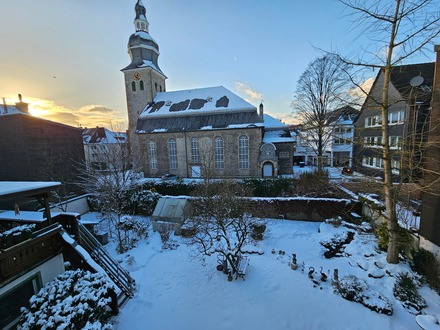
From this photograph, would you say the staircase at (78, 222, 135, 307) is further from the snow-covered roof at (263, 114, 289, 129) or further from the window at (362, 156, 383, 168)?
the window at (362, 156, 383, 168)

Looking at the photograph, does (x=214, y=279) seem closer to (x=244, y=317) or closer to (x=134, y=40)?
(x=244, y=317)

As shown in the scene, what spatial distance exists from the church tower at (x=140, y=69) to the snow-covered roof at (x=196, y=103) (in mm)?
1754

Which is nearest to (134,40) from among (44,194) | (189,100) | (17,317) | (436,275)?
(189,100)

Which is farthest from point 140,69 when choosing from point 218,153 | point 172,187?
point 172,187

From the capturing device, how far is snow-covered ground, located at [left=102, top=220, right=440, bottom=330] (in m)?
5.67

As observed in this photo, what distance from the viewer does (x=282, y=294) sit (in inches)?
262

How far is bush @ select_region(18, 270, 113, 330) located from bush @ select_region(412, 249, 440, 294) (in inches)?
384

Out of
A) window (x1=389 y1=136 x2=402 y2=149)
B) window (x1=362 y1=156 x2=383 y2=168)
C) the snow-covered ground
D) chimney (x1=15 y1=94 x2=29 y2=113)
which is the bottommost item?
the snow-covered ground

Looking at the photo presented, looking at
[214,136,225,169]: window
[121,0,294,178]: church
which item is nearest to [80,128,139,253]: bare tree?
[121,0,294,178]: church

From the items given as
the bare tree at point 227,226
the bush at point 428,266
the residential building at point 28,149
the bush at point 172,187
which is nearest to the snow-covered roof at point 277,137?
the bush at point 172,187

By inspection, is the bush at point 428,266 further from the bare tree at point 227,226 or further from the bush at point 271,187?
the bush at point 271,187

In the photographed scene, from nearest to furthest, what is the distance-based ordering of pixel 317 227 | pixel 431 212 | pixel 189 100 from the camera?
1. pixel 431 212
2. pixel 317 227
3. pixel 189 100

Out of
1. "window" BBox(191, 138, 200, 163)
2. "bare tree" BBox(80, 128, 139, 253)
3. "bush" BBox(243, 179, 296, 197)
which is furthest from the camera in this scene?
"window" BBox(191, 138, 200, 163)

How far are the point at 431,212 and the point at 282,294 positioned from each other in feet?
19.5
